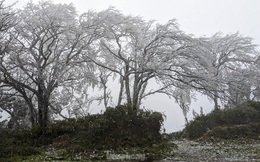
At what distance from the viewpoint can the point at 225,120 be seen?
1758 centimetres

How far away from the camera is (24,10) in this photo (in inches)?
702

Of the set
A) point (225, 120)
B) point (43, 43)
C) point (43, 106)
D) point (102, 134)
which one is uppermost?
point (43, 43)

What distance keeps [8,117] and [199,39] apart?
15216 millimetres

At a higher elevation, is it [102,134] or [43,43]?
[43,43]

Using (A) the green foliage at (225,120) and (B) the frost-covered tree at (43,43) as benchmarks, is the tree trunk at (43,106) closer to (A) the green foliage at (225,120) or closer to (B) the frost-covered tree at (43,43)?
(B) the frost-covered tree at (43,43)

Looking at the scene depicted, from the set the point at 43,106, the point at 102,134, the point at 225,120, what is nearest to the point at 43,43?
the point at 43,106

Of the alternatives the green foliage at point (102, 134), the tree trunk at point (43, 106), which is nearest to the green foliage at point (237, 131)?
the green foliage at point (102, 134)

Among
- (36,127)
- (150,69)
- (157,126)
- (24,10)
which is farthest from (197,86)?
(24,10)

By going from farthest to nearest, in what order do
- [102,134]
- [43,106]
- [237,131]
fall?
1. [43,106]
2. [237,131]
3. [102,134]

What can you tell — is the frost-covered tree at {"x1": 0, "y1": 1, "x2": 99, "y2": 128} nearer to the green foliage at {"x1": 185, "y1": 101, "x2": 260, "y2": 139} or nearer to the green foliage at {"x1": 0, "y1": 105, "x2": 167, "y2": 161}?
the green foliage at {"x1": 0, "y1": 105, "x2": 167, "y2": 161}

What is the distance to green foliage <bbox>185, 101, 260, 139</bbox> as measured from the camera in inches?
688

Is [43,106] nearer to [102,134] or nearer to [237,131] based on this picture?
[102,134]

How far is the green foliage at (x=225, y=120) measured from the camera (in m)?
17.5

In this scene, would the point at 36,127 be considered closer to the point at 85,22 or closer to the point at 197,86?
the point at 85,22
